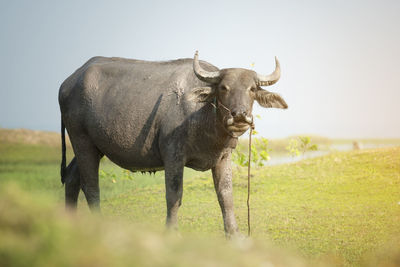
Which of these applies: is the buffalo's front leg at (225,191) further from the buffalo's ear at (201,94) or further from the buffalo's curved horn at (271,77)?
the buffalo's curved horn at (271,77)

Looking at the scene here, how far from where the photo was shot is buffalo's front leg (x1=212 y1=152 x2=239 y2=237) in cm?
602

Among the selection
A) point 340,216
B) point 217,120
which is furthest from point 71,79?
point 340,216

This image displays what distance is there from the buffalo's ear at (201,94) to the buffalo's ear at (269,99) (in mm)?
640

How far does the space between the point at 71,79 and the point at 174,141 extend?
8.50ft

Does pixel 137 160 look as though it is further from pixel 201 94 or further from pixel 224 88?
pixel 224 88

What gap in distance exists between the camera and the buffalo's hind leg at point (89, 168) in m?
7.00

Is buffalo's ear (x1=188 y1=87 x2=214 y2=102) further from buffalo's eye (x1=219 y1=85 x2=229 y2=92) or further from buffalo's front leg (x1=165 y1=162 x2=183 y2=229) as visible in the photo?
Answer: buffalo's front leg (x1=165 y1=162 x2=183 y2=229)

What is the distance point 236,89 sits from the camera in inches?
210

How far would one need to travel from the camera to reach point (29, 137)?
1664cm

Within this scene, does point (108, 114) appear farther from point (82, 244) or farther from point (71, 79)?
point (82, 244)

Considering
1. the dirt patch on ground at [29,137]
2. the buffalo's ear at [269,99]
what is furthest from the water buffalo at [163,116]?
the dirt patch on ground at [29,137]

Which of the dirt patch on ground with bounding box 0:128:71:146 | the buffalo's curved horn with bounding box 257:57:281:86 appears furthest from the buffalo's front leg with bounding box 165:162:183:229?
the dirt patch on ground with bounding box 0:128:71:146

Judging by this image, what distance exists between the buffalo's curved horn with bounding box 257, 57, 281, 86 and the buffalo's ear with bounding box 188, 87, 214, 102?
673 mm

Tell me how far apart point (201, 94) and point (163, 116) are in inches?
30.9
